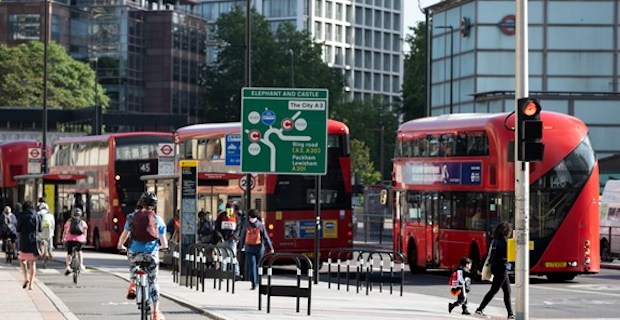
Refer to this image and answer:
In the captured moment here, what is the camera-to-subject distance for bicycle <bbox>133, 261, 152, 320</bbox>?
866 inches

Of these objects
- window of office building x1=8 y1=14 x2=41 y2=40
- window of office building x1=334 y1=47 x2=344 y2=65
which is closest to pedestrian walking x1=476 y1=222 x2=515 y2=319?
window of office building x1=8 y1=14 x2=41 y2=40

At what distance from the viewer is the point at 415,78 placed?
369 feet

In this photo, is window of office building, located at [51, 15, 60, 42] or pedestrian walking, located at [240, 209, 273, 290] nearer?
pedestrian walking, located at [240, 209, 273, 290]

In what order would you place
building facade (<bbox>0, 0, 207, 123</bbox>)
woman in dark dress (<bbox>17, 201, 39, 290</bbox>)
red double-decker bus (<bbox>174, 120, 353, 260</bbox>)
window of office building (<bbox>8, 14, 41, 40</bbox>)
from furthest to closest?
building facade (<bbox>0, 0, 207, 123</bbox>) → window of office building (<bbox>8, 14, 41, 40</bbox>) → red double-decker bus (<bbox>174, 120, 353, 260</bbox>) → woman in dark dress (<bbox>17, 201, 39, 290</bbox>)

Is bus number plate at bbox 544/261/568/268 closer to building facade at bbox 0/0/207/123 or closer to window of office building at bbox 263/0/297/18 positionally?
building facade at bbox 0/0/207/123

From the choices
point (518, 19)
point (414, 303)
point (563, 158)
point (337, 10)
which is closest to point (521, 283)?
point (518, 19)

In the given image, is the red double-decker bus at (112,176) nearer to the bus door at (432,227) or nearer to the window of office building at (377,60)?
the bus door at (432,227)

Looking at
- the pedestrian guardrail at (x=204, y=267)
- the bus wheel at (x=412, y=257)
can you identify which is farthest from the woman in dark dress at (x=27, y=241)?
the bus wheel at (x=412, y=257)

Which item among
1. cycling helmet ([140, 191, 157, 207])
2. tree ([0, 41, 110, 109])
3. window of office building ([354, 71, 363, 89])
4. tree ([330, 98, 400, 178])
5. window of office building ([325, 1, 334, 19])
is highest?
window of office building ([325, 1, 334, 19])

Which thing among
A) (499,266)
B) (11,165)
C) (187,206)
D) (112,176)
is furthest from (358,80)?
(499,266)

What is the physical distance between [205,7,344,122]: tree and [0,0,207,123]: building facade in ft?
27.2

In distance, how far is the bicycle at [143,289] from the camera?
Result: 2200 cm

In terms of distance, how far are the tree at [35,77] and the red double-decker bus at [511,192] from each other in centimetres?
9003

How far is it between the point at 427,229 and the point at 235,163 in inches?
193
